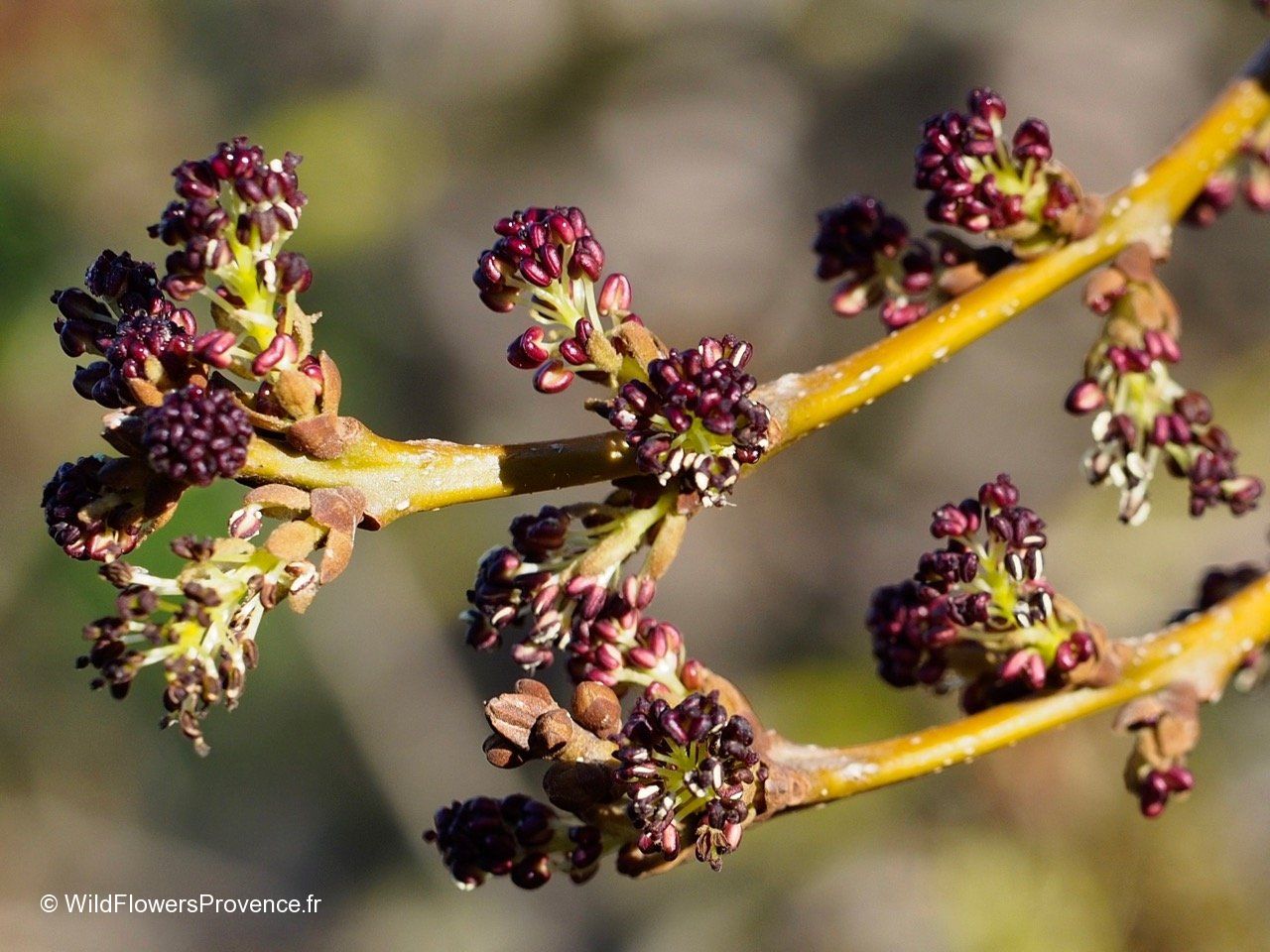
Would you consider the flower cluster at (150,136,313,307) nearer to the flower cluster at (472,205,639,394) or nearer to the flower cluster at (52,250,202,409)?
the flower cluster at (52,250,202,409)

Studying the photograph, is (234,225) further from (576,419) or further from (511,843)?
(576,419)

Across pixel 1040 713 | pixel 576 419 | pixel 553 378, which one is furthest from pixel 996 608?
pixel 576 419

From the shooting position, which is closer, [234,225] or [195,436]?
[195,436]

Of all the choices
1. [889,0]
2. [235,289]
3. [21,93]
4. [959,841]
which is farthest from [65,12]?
[235,289]

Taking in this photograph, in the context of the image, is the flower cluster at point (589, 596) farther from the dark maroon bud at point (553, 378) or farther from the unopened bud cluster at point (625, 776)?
the dark maroon bud at point (553, 378)

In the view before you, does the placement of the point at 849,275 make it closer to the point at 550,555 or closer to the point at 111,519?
the point at 550,555

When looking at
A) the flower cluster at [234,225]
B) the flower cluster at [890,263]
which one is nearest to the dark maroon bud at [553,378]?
the flower cluster at [234,225]
